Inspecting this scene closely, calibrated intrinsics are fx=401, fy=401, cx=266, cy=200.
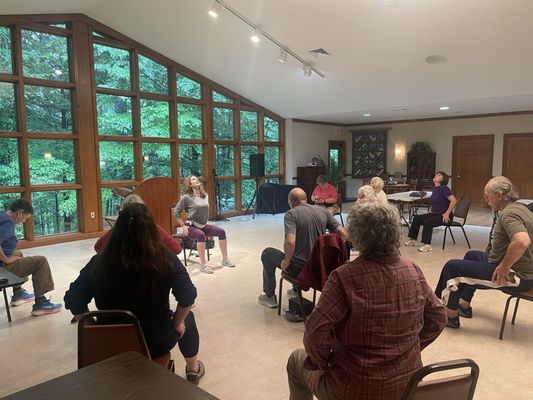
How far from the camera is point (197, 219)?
4891mm

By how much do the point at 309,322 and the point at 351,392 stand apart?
10.3 inches

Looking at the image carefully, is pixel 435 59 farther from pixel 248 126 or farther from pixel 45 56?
pixel 45 56

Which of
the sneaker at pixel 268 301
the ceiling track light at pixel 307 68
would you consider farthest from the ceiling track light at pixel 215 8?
the sneaker at pixel 268 301

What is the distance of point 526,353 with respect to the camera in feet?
8.98

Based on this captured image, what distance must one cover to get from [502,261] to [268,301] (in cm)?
192

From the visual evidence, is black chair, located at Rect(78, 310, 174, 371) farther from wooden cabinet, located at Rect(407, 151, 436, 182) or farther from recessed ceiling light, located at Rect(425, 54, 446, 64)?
wooden cabinet, located at Rect(407, 151, 436, 182)

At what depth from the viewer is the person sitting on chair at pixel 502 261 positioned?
2.66 meters

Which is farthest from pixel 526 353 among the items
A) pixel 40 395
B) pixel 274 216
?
pixel 274 216

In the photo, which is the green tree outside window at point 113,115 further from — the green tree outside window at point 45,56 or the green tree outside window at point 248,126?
the green tree outside window at point 248,126

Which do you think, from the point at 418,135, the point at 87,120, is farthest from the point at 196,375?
the point at 418,135

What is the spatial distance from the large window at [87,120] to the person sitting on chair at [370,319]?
612cm

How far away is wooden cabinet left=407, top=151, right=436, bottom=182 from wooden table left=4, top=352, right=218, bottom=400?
10192 millimetres

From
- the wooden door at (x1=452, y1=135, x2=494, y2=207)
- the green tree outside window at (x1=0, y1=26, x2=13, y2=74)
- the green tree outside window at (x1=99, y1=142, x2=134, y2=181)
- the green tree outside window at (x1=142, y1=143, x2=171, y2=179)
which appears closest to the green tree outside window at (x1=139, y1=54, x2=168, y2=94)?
the green tree outside window at (x1=142, y1=143, x2=171, y2=179)

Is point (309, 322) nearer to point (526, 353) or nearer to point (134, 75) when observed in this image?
point (526, 353)
